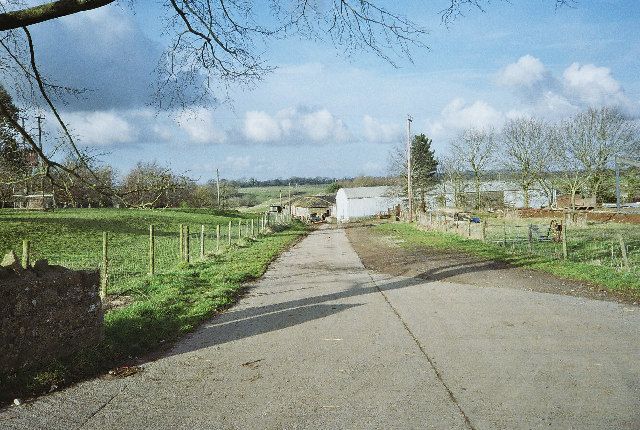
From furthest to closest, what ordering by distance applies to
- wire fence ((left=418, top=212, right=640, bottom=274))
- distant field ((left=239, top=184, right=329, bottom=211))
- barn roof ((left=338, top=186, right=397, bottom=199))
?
distant field ((left=239, top=184, right=329, bottom=211))
barn roof ((left=338, top=186, right=397, bottom=199))
wire fence ((left=418, top=212, right=640, bottom=274))

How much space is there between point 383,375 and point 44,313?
155 inches

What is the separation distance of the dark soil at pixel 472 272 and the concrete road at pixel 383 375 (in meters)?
1.57

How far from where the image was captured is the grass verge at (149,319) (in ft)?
17.4

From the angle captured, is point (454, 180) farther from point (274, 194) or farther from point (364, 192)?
point (274, 194)

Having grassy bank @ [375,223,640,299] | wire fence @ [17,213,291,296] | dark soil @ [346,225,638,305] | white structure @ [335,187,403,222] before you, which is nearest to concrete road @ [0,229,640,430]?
dark soil @ [346,225,638,305]

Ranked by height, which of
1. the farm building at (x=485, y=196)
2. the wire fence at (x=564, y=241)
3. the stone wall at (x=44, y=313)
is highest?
the farm building at (x=485, y=196)

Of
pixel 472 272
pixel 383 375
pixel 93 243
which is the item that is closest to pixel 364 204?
pixel 93 243

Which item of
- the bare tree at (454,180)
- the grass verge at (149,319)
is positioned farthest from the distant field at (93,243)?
the bare tree at (454,180)

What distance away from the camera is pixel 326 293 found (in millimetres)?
10680

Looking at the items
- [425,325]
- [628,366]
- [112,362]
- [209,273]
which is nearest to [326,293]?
[425,325]

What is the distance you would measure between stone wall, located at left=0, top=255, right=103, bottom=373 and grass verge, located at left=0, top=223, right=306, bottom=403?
0.17m

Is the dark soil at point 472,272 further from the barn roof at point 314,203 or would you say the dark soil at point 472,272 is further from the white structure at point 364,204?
the barn roof at point 314,203

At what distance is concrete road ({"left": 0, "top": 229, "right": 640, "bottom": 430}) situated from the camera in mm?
4293

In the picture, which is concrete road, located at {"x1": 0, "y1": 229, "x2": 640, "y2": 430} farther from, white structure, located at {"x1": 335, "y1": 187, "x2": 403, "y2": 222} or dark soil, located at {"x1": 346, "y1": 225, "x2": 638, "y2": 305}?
white structure, located at {"x1": 335, "y1": 187, "x2": 403, "y2": 222}
